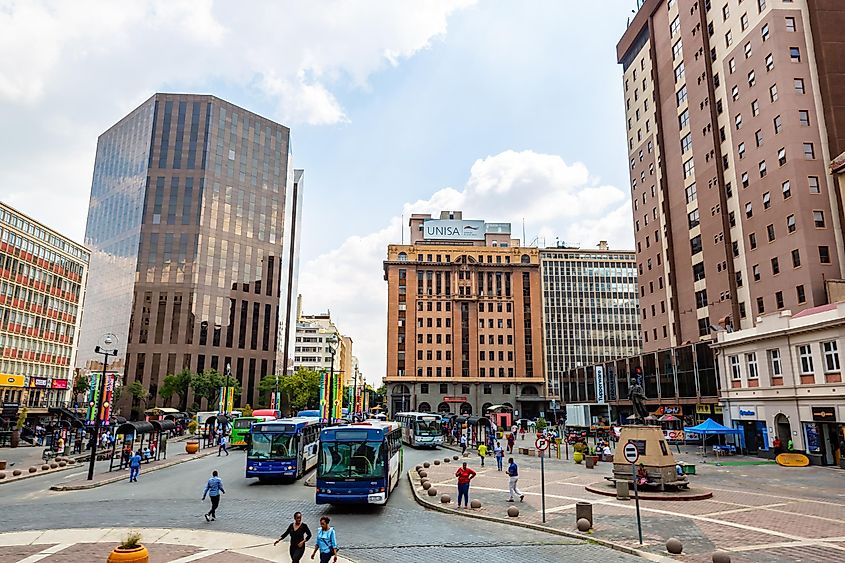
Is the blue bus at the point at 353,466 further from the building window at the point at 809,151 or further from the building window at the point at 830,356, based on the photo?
the building window at the point at 809,151

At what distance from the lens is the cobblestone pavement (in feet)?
49.5

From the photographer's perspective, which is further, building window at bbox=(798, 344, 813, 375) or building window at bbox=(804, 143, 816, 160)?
building window at bbox=(804, 143, 816, 160)

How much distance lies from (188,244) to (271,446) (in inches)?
3400

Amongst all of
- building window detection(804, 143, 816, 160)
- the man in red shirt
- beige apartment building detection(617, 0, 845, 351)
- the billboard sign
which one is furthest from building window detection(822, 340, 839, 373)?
the billboard sign

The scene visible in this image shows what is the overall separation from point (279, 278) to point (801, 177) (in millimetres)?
94719

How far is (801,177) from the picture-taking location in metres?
44.9

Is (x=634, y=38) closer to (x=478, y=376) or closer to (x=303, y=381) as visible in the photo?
(x=478, y=376)

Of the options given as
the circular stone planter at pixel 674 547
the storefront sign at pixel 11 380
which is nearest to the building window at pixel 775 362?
the circular stone planter at pixel 674 547

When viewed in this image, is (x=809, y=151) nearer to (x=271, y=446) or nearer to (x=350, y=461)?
(x=350, y=461)

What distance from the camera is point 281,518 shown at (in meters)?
19.4

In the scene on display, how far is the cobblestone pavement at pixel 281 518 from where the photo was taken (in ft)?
49.5

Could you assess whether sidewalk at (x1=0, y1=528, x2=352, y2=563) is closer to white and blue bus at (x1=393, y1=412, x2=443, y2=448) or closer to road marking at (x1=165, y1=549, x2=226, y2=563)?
road marking at (x1=165, y1=549, x2=226, y2=563)

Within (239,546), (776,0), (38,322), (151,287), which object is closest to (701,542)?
(239,546)

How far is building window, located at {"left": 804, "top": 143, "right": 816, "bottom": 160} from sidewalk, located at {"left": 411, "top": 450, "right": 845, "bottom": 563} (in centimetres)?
2581
